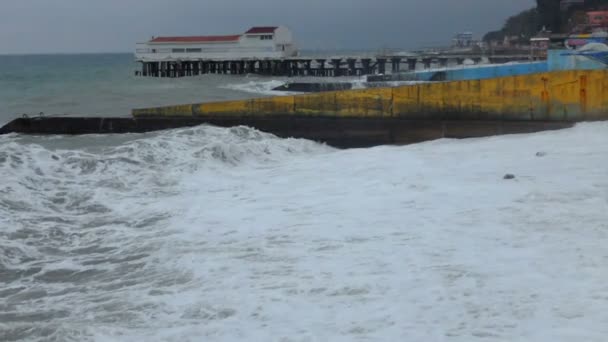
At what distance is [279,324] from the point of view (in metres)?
4.69

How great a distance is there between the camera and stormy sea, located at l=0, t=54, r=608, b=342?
470 centimetres

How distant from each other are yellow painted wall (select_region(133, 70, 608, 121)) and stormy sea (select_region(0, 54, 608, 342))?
5.66 ft

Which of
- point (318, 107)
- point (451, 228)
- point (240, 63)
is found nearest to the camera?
point (451, 228)

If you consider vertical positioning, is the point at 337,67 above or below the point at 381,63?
below

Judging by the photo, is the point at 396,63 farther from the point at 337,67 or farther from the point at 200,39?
the point at 200,39

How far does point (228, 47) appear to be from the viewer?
174ft

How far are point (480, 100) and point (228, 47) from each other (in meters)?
40.9

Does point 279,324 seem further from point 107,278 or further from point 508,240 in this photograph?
point 508,240

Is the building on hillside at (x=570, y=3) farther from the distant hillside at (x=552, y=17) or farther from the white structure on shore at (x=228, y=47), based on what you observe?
the white structure on shore at (x=228, y=47)

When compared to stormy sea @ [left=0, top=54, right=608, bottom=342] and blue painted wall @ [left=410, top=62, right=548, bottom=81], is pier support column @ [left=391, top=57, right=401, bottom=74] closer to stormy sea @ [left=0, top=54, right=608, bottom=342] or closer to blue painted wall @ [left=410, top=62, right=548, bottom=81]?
blue painted wall @ [left=410, top=62, right=548, bottom=81]

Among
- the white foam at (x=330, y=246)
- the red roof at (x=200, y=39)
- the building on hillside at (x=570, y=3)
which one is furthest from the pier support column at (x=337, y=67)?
the building on hillside at (x=570, y=3)

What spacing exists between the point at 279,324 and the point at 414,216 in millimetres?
3068

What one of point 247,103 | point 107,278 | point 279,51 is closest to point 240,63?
point 279,51

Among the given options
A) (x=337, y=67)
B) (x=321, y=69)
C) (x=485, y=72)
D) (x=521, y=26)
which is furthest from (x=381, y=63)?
(x=521, y=26)
